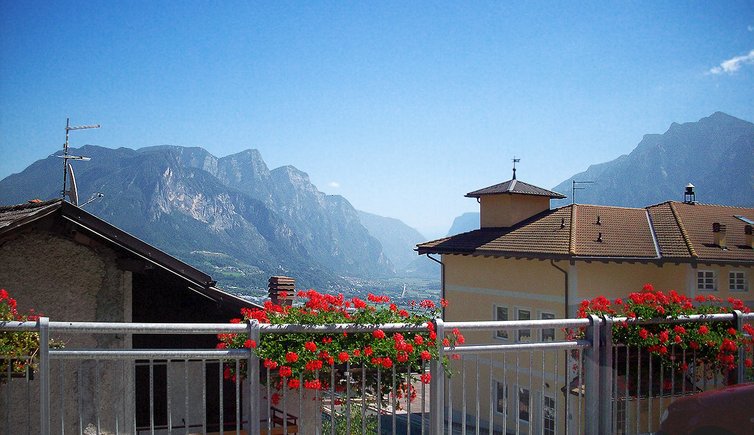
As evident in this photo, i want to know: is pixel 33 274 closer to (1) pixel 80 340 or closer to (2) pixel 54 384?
(1) pixel 80 340

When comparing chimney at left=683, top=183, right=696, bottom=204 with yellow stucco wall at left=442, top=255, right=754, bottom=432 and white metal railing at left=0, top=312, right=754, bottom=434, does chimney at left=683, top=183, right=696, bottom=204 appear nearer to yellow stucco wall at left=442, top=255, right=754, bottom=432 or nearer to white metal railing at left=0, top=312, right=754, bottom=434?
yellow stucco wall at left=442, top=255, right=754, bottom=432

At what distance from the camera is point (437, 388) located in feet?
15.2

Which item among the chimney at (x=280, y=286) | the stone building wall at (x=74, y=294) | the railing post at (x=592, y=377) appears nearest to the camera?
the railing post at (x=592, y=377)

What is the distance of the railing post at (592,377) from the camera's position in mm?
5148

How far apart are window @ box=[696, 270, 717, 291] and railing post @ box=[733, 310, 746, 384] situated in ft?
82.0

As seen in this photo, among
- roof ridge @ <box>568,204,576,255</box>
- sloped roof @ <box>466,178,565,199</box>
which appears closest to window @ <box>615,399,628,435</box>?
roof ridge @ <box>568,204,576,255</box>

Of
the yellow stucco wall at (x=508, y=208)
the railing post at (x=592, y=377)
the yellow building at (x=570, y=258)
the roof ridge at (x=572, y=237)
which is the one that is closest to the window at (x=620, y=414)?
the railing post at (x=592, y=377)

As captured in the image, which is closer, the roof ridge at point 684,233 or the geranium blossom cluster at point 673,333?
the geranium blossom cluster at point 673,333

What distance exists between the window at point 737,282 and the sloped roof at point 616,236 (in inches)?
29.4

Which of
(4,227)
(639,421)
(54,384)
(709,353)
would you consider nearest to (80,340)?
(54,384)

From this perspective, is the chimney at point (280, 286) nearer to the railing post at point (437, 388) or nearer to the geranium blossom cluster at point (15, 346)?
the geranium blossom cluster at point (15, 346)

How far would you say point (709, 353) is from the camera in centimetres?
577

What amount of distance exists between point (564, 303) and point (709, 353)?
21.9m

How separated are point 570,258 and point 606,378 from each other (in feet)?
73.8
